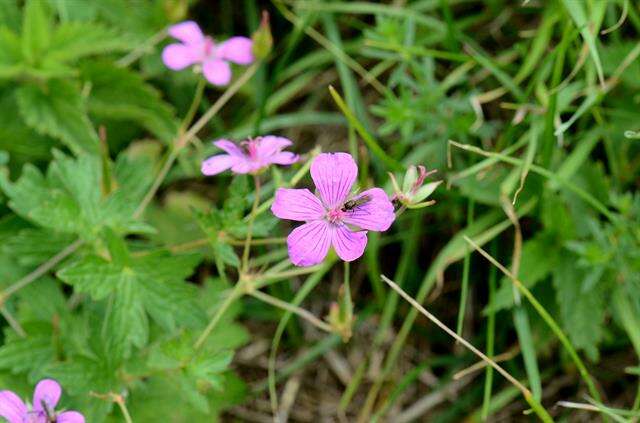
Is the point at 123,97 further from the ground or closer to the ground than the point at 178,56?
closer to the ground

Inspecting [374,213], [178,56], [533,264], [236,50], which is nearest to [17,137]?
[178,56]

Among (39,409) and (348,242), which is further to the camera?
(39,409)

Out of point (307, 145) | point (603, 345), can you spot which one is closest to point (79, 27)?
point (307, 145)

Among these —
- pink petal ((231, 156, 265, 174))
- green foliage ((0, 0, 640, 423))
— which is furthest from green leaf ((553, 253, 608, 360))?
pink petal ((231, 156, 265, 174))

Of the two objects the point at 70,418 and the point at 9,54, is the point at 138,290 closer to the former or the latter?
the point at 70,418

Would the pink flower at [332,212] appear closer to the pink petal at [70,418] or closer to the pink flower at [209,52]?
the pink petal at [70,418]

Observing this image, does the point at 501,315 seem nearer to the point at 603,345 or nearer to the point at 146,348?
the point at 603,345

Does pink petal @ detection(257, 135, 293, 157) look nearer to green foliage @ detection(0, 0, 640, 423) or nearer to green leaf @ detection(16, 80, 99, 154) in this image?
green foliage @ detection(0, 0, 640, 423)
